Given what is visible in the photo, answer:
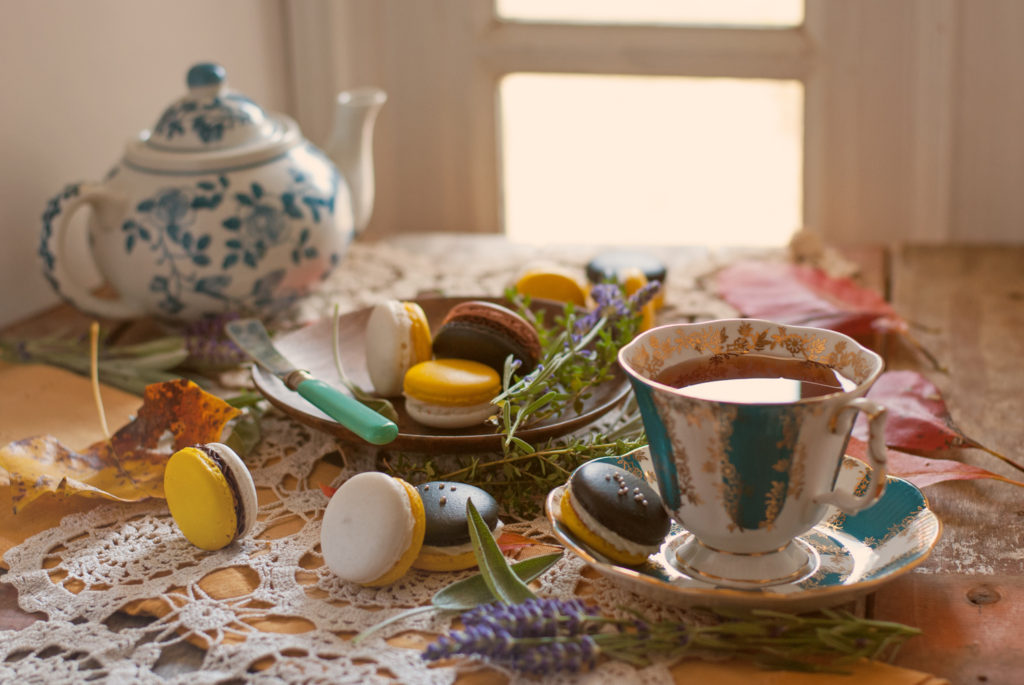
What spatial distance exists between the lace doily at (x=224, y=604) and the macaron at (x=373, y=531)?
0.02 meters

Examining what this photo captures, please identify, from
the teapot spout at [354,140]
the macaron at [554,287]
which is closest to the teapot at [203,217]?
the teapot spout at [354,140]

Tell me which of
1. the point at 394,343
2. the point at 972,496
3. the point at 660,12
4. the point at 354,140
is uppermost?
the point at 660,12

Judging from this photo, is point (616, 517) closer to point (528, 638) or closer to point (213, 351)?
point (528, 638)

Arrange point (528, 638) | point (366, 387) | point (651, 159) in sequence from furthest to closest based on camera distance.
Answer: point (651, 159) → point (366, 387) → point (528, 638)

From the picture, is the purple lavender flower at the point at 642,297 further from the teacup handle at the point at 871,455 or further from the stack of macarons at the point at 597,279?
the teacup handle at the point at 871,455

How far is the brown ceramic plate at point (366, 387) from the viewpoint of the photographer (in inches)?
26.4

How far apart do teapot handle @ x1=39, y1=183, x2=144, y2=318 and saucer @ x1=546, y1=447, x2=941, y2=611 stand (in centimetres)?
59

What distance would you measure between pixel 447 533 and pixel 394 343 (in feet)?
0.68

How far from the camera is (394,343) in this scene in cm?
75

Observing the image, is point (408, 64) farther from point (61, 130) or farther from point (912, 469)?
point (912, 469)

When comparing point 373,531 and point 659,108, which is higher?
point 659,108

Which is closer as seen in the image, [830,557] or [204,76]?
[830,557]

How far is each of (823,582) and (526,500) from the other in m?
0.20

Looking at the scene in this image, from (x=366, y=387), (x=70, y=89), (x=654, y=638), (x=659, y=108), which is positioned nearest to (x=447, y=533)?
(x=654, y=638)
